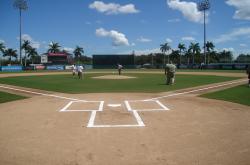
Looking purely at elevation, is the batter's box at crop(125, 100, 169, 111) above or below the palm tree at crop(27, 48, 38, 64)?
below

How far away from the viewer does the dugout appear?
83.0m

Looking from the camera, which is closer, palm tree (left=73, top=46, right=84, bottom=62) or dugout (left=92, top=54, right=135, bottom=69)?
dugout (left=92, top=54, right=135, bottom=69)

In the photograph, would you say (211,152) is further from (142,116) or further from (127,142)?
(142,116)

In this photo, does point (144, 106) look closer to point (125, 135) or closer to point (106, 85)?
point (125, 135)

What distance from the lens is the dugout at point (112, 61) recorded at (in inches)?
3268

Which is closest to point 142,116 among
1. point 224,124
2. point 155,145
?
point 224,124

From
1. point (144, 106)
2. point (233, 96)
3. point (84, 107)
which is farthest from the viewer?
point (233, 96)

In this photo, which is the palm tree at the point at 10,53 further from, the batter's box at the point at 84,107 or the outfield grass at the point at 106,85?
the batter's box at the point at 84,107

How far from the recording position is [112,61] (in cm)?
8288

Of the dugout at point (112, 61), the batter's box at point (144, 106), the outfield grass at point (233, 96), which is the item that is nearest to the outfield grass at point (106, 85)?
the outfield grass at point (233, 96)

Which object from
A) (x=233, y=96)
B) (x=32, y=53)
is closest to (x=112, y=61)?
(x=32, y=53)

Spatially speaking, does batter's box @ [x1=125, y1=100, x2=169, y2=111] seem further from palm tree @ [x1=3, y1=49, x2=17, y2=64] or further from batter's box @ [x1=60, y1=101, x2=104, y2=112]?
palm tree @ [x1=3, y1=49, x2=17, y2=64]

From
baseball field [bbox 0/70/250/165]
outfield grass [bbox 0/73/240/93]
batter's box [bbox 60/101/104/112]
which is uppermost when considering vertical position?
outfield grass [bbox 0/73/240/93]

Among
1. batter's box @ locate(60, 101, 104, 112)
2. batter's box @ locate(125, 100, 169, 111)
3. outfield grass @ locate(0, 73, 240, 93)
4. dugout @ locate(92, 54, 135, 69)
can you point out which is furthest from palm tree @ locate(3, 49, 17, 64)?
batter's box @ locate(125, 100, 169, 111)
